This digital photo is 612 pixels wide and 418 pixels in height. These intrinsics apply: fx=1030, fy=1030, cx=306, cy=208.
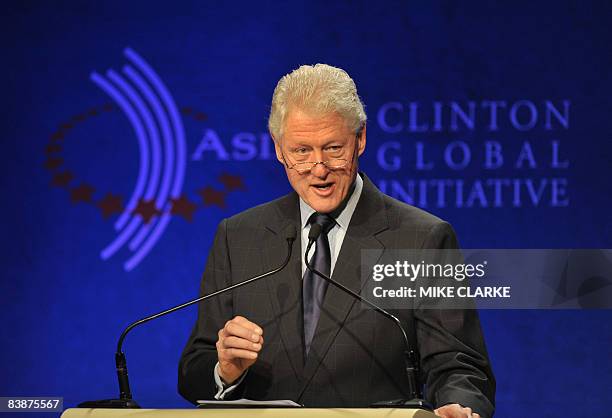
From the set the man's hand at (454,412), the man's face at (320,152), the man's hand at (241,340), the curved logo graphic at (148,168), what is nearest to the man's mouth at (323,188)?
the man's face at (320,152)

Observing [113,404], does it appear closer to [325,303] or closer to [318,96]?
[325,303]

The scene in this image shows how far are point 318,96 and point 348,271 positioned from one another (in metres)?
0.42

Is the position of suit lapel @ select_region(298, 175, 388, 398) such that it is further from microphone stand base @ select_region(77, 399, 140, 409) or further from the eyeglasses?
microphone stand base @ select_region(77, 399, 140, 409)

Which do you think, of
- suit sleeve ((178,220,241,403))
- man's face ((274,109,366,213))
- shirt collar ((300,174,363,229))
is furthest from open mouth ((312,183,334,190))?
suit sleeve ((178,220,241,403))

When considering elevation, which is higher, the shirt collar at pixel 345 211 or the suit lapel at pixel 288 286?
the shirt collar at pixel 345 211

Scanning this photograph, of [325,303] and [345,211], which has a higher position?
[345,211]

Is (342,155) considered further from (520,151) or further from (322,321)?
(520,151)

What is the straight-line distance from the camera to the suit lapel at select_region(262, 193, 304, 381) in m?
2.40

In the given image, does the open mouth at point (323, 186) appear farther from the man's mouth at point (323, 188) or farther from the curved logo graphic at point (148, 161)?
the curved logo graphic at point (148, 161)

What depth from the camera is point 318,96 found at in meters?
2.41

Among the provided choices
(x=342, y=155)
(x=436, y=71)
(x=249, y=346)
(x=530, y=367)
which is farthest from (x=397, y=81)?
(x=249, y=346)

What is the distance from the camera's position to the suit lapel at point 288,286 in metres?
2.40

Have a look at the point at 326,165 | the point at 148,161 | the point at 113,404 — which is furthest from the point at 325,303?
the point at 148,161

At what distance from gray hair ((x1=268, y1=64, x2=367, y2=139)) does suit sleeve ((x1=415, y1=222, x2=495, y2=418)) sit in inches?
19.5
